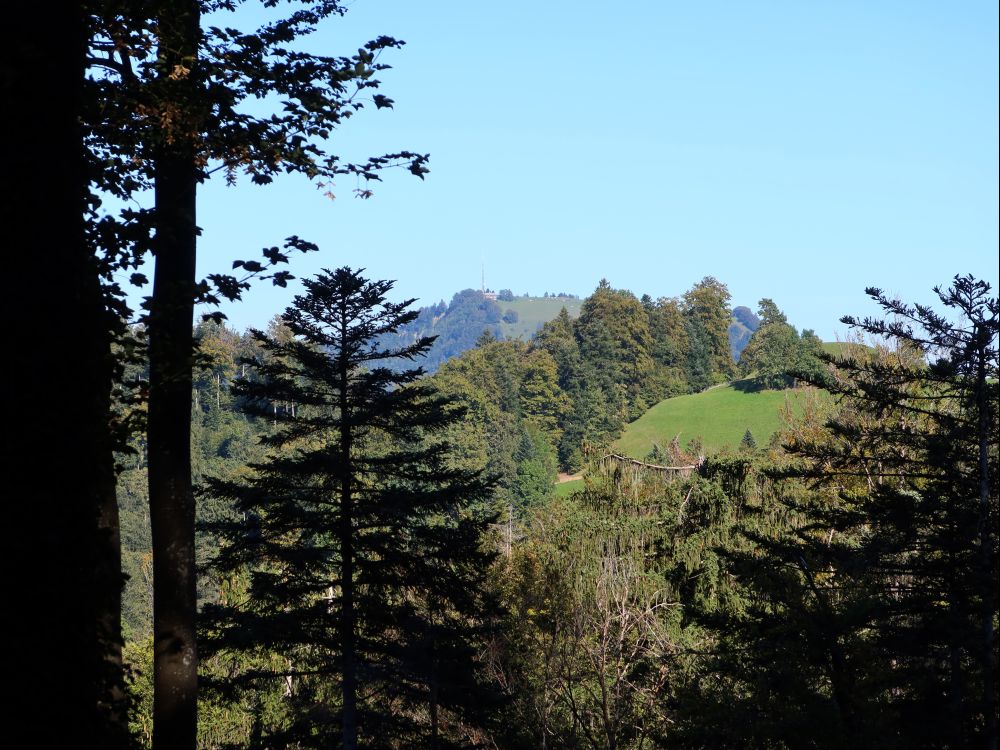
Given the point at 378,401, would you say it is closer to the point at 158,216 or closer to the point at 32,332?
the point at 158,216

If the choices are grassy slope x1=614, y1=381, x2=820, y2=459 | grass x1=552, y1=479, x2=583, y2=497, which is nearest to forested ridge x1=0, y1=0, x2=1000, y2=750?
grass x1=552, y1=479, x2=583, y2=497

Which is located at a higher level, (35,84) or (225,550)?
(35,84)

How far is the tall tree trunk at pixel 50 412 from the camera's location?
443cm

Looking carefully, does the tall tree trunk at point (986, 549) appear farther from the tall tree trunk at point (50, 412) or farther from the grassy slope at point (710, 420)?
the grassy slope at point (710, 420)

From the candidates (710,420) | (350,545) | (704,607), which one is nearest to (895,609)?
(350,545)

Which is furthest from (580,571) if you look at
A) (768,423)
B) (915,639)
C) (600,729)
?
(768,423)

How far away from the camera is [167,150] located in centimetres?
750

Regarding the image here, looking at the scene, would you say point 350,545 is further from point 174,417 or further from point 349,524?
point 174,417

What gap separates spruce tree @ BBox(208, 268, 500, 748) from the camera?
1540cm

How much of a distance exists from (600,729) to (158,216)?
16118 millimetres

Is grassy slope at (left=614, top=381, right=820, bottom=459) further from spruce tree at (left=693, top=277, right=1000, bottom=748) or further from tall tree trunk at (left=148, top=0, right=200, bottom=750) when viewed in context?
tall tree trunk at (left=148, top=0, right=200, bottom=750)

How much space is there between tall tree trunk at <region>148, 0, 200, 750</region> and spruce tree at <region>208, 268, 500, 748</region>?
8.06 m

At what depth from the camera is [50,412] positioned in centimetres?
470

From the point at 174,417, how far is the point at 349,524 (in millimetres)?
8815
